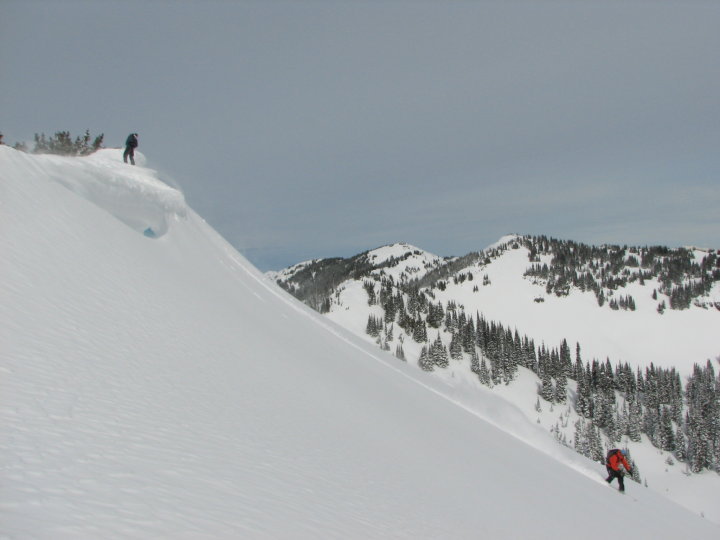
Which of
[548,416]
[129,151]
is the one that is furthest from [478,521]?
[548,416]

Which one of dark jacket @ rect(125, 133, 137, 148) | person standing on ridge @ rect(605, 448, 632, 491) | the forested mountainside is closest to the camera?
person standing on ridge @ rect(605, 448, 632, 491)

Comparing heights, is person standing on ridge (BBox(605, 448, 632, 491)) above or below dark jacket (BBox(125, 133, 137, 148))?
below

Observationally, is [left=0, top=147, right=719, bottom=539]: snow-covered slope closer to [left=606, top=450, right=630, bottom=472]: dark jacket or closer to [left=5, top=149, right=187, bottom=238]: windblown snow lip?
[left=5, top=149, right=187, bottom=238]: windblown snow lip

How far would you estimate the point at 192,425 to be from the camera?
6.75 meters

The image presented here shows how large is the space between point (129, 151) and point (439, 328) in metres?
119

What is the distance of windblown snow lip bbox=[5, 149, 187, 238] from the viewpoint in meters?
18.3

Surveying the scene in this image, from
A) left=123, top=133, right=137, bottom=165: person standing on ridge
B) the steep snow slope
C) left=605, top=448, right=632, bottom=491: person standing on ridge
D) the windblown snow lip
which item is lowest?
left=605, top=448, right=632, bottom=491: person standing on ridge

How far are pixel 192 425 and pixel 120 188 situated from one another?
20135 millimetres

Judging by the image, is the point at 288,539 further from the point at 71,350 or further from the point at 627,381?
the point at 627,381

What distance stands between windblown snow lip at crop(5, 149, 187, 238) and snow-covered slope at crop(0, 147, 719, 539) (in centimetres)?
13

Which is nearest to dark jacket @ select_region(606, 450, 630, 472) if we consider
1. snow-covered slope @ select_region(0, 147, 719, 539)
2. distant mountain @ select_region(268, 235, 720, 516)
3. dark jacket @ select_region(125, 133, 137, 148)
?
snow-covered slope @ select_region(0, 147, 719, 539)

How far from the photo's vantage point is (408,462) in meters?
10.5

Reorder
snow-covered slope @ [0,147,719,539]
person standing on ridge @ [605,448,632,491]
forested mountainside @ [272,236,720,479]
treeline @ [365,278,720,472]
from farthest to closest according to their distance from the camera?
treeline @ [365,278,720,472] < forested mountainside @ [272,236,720,479] < person standing on ridge @ [605,448,632,491] < snow-covered slope @ [0,147,719,539]

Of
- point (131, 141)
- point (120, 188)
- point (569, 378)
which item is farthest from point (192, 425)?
point (569, 378)
